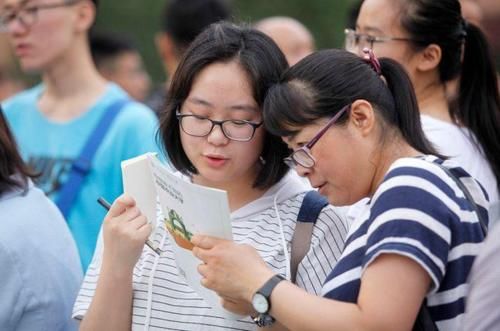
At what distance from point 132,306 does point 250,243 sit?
0.37 meters

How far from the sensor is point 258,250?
9.68 ft

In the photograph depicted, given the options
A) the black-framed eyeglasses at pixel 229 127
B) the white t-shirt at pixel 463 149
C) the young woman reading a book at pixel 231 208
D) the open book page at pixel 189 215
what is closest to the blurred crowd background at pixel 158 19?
the white t-shirt at pixel 463 149

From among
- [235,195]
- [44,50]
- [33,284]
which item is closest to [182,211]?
[235,195]

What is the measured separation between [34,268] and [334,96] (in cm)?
124

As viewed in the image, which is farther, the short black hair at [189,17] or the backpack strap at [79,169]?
the short black hair at [189,17]

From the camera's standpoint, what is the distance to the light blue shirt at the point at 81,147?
4.57 meters

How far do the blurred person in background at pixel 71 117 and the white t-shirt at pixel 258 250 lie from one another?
146 cm

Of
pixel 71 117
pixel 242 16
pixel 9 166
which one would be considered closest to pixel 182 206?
pixel 9 166

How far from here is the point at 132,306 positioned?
2990 millimetres

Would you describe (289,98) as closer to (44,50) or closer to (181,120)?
(181,120)

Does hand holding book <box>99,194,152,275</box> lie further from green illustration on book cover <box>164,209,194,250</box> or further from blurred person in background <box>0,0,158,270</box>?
blurred person in background <box>0,0,158,270</box>

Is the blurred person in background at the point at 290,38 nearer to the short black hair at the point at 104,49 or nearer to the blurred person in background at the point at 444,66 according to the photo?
the short black hair at the point at 104,49

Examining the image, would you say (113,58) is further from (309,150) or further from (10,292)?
(309,150)

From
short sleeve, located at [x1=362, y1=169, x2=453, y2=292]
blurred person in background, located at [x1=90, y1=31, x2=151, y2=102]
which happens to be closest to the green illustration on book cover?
short sleeve, located at [x1=362, y1=169, x2=453, y2=292]
